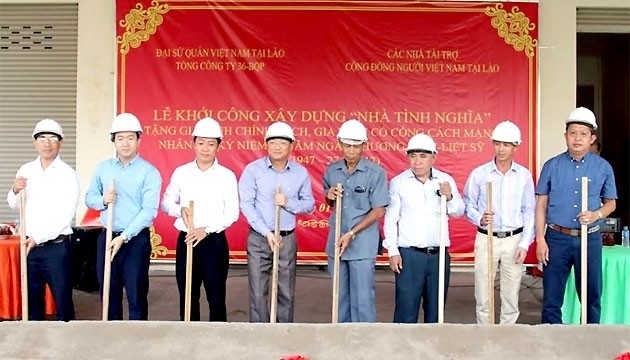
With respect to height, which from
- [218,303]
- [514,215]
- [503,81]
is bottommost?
[218,303]

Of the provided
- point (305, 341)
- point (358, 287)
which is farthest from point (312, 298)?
point (305, 341)

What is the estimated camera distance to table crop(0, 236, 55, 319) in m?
3.98

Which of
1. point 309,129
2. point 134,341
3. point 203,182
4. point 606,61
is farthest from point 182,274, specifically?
point 606,61

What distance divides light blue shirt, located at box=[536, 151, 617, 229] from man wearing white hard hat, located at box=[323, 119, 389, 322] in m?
0.89

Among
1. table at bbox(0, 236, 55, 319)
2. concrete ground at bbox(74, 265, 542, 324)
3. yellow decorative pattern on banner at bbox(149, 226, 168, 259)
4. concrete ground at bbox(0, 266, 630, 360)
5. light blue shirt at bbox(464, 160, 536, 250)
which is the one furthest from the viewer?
yellow decorative pattern on banner at bbox(149, 226, 168, 259)

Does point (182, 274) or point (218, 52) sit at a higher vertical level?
point (218, 52)

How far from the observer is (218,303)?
11.7 ft

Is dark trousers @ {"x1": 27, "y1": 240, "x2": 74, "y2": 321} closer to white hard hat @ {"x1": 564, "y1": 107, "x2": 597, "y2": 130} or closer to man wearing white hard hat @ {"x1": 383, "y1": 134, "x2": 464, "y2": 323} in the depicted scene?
man wearing white hard hat @ {"x1": 383, "y1": 134, "x2": 464, "y2": 323}

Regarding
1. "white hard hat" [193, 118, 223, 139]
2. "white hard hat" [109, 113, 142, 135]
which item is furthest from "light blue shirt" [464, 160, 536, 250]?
"white hard hat" [109, 113, 142, 135]

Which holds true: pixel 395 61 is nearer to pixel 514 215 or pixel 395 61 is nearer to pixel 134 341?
pixel 514 215

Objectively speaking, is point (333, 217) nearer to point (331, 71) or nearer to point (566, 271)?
point (566, 271)

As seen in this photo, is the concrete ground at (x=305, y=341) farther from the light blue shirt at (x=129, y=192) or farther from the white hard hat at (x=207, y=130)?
the white hard hat at (x=207, y=130)

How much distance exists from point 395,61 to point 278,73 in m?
1.02

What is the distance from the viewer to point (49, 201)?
355 cm
